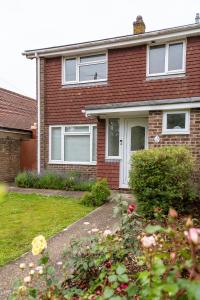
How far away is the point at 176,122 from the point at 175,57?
2.85 meters

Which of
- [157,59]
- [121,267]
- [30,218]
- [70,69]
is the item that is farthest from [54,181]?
[121,267]

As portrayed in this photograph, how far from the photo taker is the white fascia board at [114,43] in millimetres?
9039

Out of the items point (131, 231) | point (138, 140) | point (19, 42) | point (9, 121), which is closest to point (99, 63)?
point (138, 140)

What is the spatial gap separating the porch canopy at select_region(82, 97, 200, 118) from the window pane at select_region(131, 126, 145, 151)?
2.48 feet

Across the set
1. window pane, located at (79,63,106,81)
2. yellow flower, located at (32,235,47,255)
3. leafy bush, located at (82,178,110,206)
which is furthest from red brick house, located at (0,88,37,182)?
yellow flower, located at (32,235,47,255)

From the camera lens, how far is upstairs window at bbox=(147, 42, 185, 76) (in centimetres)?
936

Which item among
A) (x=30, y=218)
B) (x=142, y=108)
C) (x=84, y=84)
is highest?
(x=84, y=84)

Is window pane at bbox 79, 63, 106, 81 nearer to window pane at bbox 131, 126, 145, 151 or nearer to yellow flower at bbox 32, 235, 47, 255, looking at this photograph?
window pane at bbox 131, 126, 145, 151

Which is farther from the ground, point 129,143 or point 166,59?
point 166,59

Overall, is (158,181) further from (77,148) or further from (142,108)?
(77,148)

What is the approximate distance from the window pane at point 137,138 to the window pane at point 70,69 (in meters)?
3.51

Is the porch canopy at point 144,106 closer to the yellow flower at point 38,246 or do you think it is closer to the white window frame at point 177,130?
the white window frame at point 177,130

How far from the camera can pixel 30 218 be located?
6.07 metres

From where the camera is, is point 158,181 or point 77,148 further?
point 77,148
